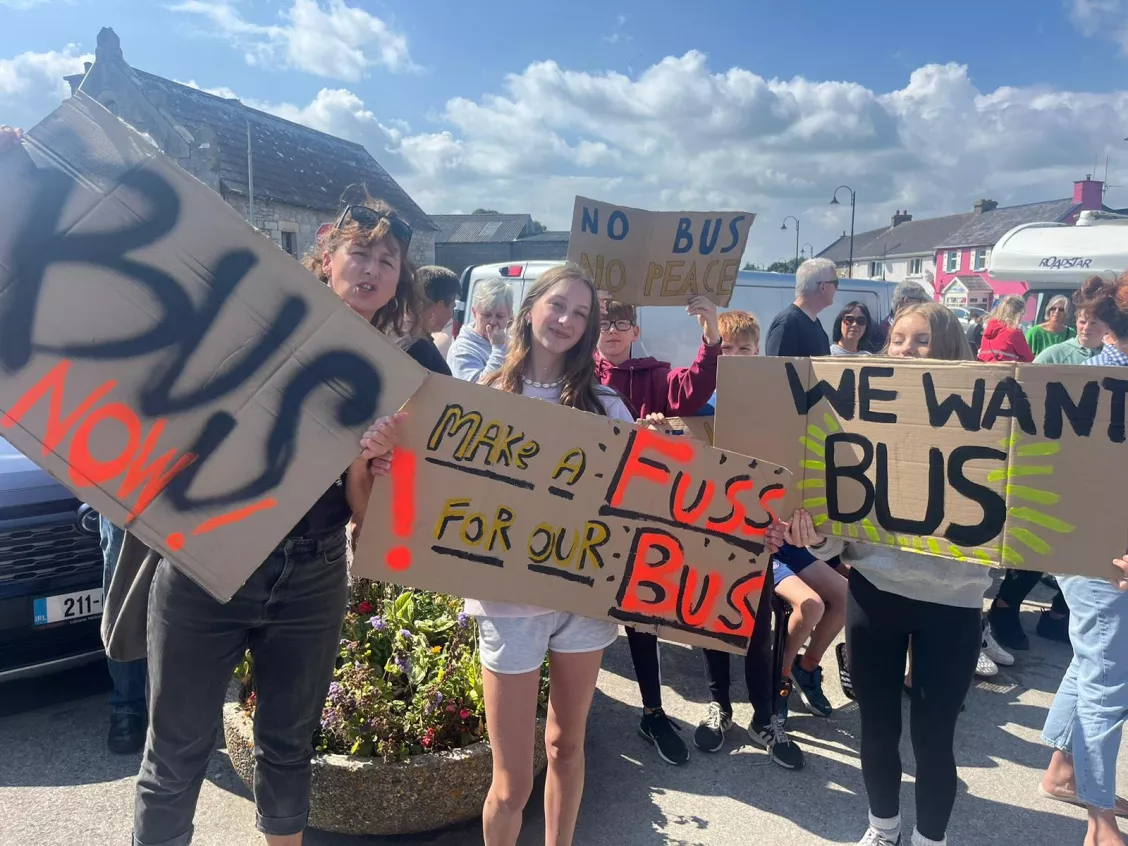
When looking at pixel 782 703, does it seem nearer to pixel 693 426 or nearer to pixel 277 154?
pixel 693 426

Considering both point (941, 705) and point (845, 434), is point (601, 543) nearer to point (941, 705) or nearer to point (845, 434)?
point (845, 434)

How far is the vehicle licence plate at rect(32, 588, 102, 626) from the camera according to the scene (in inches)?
124

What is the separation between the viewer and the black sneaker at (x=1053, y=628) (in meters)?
4.74

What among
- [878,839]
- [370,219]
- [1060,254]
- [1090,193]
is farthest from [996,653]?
[1090,193]

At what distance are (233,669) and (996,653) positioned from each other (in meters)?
4.27

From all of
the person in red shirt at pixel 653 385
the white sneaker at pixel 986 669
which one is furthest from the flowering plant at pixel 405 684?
the white sneaker at pixel 986 669

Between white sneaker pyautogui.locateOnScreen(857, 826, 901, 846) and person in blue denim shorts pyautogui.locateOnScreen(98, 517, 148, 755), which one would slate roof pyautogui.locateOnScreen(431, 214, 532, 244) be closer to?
person in blue denim shorts pyautogui.locateOnScreen(98, 517, 148, 755)

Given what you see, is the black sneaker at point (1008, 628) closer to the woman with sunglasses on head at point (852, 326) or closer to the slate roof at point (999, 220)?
the woman with sunglasses on head at point (852, 326)

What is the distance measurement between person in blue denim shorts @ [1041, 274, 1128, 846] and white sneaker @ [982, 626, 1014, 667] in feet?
4.91

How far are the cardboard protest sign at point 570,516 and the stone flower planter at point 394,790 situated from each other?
0.85 m

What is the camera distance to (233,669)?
2.02 m

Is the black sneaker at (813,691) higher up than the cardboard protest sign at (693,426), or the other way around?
the cardboard protest sign at (693,426)

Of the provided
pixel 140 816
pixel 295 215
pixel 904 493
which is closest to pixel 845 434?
pixel 904 493

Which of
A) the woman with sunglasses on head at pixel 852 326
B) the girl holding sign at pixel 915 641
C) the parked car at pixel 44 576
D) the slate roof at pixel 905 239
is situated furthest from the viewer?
the slate roof at pixel 905 239
